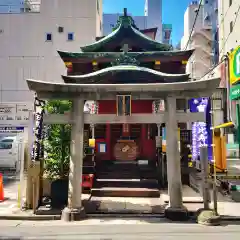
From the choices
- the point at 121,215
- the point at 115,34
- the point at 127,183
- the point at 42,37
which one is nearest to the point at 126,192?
the point at 127,183

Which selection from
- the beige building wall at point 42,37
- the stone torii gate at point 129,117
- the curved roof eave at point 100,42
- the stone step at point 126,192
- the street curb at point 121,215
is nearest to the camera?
the stone torii gate at point 129,117

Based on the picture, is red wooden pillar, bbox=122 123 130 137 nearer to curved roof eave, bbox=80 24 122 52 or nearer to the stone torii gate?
the stone torii gate

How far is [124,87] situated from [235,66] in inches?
372

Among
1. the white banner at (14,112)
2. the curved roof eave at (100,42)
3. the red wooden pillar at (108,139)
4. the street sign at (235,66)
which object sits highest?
the curved roof eave at (100,42)

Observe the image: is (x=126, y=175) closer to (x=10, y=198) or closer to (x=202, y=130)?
(x=202, y=130)

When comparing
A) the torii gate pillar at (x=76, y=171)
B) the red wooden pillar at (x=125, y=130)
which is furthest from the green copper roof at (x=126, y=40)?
the torii gate pillar at (x=76, y=171)

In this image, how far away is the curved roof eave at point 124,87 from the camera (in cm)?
1051

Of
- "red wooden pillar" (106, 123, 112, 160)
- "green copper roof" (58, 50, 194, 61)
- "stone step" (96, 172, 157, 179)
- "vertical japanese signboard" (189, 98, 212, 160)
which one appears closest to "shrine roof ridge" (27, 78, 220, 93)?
"vertical japanese signboard" (189, 98, 212, 160)

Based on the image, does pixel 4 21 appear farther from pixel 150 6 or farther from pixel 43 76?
pixel 150 6

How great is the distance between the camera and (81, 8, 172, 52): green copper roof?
698 inches

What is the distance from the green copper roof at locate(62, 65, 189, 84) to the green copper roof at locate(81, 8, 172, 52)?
13.2 ft

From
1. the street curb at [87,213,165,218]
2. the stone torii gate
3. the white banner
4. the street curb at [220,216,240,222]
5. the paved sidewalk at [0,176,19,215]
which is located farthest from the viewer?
the white banner

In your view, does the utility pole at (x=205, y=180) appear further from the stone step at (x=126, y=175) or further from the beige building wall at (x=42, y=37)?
the beige building wall at (x=42, y=37)

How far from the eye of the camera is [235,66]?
56.3 ft
